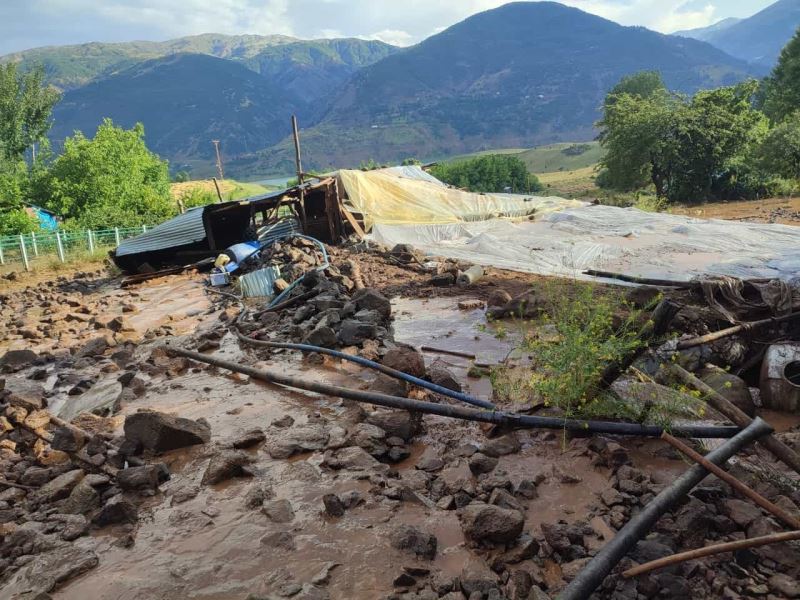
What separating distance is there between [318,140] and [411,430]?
494ft

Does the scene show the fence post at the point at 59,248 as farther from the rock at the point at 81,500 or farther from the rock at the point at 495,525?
the rock at the point at 495,525

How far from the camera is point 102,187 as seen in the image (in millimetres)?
28797

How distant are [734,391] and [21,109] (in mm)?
51289

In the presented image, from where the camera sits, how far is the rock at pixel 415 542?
3.29 meters

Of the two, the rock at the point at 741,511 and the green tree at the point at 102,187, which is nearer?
the rock at the point at 741,511

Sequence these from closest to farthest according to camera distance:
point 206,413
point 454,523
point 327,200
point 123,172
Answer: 1. point 454,523
2. point 206,413
3. point 327,200
4. point 123,172

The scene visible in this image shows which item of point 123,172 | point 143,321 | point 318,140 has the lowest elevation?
point 143,321

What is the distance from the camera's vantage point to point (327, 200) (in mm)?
19594

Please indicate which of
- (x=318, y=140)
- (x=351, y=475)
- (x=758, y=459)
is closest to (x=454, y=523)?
(x=351, y=475)

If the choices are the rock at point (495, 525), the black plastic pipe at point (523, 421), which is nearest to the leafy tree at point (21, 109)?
the black plastic pipe at point (523, 421)

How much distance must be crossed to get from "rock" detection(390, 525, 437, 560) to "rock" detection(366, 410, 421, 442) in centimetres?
142

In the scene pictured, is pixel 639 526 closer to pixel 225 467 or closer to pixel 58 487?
pixel 225 467

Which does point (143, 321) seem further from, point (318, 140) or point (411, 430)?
point (318, 140)

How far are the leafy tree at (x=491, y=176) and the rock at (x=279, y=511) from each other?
42.3 m
